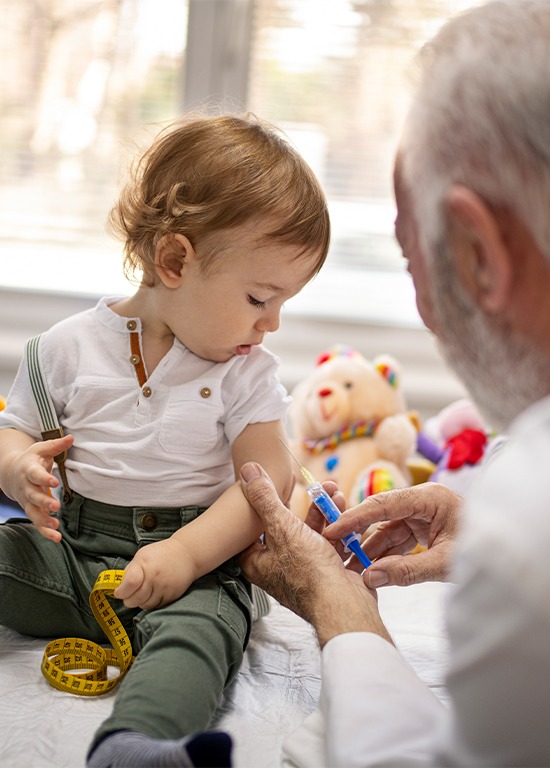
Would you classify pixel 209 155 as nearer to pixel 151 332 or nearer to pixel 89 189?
pixel 151 332

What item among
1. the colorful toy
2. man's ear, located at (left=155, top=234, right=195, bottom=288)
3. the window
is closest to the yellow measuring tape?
man's ear, located at (left=155, top=234, right=195, bottom=288)

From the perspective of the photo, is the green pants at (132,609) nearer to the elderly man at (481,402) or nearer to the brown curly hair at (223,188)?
the elderly man at (481,402)

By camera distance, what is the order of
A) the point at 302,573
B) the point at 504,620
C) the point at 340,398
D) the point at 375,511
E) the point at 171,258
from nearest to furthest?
the point at 504,620 < the point at 302,573 < the point at 375,511 < the point at 171,258 < the point at 340,398

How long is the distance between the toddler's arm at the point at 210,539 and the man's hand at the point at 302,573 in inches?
1.1

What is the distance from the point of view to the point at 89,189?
2389 millimetres

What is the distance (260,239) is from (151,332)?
0.71ft

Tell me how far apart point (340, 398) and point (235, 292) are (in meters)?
0.69

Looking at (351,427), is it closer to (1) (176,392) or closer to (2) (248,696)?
(1) (176,392)

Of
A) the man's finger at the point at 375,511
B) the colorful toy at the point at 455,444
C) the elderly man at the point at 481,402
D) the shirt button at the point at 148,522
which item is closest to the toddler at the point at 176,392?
the shirt button at the point at 148,522

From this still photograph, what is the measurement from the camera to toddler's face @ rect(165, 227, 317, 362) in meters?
1.21

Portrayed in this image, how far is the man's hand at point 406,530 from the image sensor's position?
110 centimetres

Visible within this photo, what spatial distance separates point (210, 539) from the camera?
1129 millimetres

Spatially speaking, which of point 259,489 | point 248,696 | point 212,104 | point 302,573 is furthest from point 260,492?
point 212,104

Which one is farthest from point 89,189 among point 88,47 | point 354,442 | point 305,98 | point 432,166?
point 432,166
